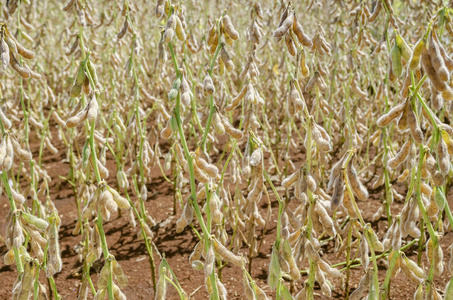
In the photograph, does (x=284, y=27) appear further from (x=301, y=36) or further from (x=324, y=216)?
(x=324, y=216)

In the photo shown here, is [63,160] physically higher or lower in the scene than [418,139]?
higher

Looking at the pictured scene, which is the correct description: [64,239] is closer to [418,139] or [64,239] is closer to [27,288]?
[27,288]

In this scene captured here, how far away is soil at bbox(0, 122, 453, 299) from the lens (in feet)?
7.93

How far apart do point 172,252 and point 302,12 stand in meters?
4.33

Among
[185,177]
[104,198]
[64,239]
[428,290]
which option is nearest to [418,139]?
[428,290]

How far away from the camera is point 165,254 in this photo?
2826 mm

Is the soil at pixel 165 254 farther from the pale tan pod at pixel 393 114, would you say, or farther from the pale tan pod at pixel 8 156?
the pale tan pod at pixel 393 114

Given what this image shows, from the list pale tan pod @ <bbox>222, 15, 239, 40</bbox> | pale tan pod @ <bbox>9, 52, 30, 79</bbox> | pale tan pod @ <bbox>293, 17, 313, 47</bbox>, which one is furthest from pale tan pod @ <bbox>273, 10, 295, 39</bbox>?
pale tan pod @ <bbox>9, 52, 30, 79</bbox>

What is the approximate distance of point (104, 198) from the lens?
1.37 m

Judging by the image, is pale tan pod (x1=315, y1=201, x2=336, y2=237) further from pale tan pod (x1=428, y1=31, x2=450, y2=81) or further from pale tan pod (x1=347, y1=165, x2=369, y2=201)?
pale tan pod (x1=428, y1=31, x2=450, y2=81)

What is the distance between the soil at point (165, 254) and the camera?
2.42m

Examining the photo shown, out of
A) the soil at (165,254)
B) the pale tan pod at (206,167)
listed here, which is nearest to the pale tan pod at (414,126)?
the pale tan pod at (206,167)

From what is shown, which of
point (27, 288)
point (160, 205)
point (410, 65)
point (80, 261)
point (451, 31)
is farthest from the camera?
point (160, 205)

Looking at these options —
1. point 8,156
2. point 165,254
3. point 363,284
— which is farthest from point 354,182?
point 165,254
